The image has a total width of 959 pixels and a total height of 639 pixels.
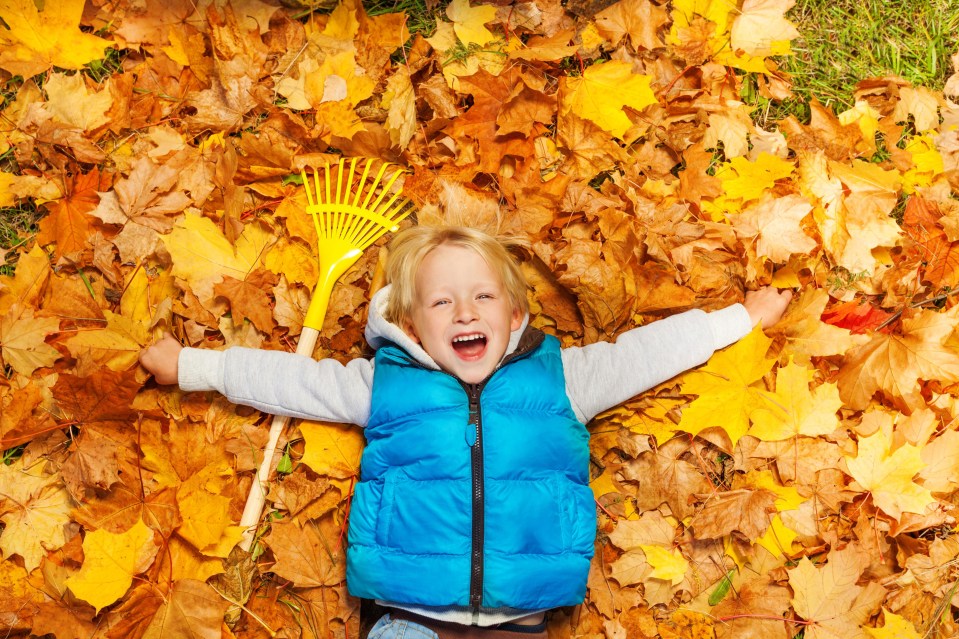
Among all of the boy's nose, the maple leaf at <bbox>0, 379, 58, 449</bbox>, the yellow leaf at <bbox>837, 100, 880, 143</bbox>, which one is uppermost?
the yellow leaf at <bbox>837, 100, 880, 143</bbox>

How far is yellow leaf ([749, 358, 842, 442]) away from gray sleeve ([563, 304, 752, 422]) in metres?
0.23

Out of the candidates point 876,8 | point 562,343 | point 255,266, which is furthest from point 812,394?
point 255,266

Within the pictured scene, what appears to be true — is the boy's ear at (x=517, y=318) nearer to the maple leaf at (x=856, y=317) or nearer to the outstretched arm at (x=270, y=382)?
the outstretched arm at (x=270, y=382)

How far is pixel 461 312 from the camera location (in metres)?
2.46

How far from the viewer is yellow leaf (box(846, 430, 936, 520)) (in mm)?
2543

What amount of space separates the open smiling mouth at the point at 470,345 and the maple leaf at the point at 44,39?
1.90 meters

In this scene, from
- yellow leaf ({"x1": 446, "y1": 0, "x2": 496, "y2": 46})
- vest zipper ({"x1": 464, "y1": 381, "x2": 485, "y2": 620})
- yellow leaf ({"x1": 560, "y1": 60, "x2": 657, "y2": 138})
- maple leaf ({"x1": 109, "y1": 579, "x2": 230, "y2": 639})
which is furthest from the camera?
yellow leaf ({"x1": 446, "y1": 0, "x2": 496, "y2": 46})

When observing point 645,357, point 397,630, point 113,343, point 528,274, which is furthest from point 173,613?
point 645,357

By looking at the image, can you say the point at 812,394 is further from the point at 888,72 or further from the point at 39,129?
the point at 39,129

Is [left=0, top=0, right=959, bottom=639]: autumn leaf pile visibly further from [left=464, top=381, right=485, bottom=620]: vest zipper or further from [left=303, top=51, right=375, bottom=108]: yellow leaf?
[left=464, top=381, right=485, bottom=620]: vest zipper

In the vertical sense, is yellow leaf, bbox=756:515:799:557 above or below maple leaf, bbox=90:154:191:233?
below

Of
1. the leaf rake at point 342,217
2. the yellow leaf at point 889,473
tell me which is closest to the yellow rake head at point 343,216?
the leaf rake at point 342,217

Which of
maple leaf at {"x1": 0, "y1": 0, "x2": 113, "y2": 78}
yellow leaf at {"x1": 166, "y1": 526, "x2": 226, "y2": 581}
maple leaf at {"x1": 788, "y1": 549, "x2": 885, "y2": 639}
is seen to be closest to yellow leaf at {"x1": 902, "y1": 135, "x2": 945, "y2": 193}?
maple leaf at {"x1": 788, "y1": 549, "x2": 885, "y2": 639}

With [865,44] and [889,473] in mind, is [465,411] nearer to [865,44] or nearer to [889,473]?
[889,473]
